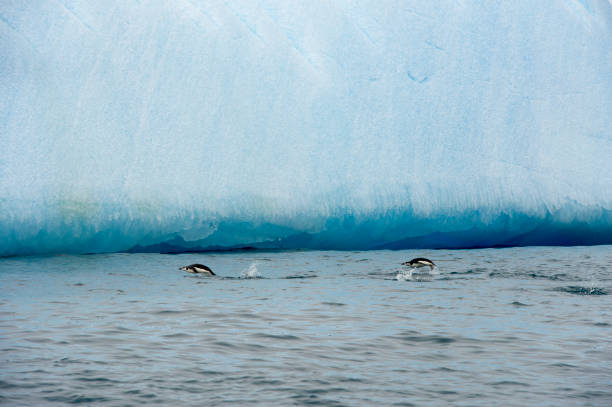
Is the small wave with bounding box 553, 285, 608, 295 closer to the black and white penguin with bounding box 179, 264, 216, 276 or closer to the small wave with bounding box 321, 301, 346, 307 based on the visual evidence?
the small wave with bounding box 321, 301, 346, 307

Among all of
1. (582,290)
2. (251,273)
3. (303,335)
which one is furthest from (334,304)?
(582,290)

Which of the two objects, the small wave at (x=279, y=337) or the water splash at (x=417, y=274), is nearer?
the small wave at (x=279, y=337)

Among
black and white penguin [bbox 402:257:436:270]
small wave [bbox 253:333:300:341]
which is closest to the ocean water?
small wave [bbox 253:333:300:341]

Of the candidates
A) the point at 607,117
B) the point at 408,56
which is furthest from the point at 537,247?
the point at 408,56

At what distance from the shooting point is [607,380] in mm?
4000

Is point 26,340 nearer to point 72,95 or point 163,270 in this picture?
point 163,270

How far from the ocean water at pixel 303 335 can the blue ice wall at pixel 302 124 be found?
1144mm

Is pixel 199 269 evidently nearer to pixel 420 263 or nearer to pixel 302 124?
pixel 420 263

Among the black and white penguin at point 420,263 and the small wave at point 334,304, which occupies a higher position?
the black and white penguin at point 420,263

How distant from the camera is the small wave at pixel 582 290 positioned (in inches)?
281

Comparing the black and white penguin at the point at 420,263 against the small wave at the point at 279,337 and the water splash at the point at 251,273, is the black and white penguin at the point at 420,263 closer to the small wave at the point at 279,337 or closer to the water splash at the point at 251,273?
the water splash at the point at 251,273

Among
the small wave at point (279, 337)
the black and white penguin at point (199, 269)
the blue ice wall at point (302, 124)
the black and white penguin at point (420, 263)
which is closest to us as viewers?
the small wave at point (279, 337)

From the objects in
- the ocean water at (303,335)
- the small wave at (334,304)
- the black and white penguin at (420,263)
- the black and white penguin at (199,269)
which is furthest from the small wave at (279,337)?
the black and white penguin at (420,263)

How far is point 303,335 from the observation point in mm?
5234
